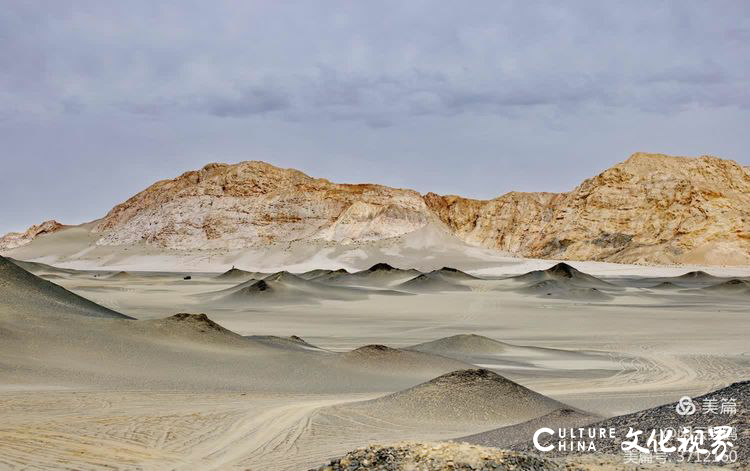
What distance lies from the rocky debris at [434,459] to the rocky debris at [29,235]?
133m

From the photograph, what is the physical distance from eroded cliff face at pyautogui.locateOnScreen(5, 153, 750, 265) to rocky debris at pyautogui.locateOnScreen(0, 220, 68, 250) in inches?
473

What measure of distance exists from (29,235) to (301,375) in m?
133

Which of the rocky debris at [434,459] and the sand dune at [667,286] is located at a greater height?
the sand dune at [667,286]

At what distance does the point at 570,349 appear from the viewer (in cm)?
2462

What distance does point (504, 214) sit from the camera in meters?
125

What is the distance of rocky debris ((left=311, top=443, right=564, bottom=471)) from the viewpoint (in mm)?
5988

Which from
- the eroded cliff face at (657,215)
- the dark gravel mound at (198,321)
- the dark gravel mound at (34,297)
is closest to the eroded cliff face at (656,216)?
the eroded cliff face at (657,215)

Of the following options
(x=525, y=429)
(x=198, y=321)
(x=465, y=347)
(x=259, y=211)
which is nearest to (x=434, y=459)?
(x=525, y=429)

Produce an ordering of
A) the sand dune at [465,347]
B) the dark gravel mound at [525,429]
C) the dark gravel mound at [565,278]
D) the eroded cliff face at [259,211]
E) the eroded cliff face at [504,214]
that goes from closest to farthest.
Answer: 1. the dark gravel mound at [525,429]
2. the sand dune at [465,347]
3. the dark gravel mound at [565,278]
4. the eroded cliff face at [504,214]
5. the eroded cliff face at [259,211]

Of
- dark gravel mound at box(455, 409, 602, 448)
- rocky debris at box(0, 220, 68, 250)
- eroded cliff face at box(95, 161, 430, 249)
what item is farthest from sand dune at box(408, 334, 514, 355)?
rocky debris at box(0, 220, 68, 250)

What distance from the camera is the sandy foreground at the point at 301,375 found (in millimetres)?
10406

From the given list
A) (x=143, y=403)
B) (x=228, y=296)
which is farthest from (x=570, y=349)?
(x=228, y=296)

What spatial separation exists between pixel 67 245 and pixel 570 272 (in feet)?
270

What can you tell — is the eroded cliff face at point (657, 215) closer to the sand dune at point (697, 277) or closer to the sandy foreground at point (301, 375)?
the sand dune at point (697, 277)
